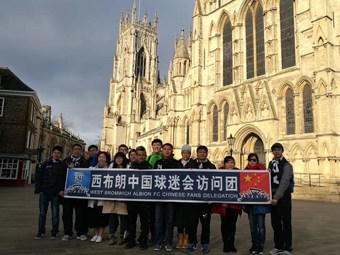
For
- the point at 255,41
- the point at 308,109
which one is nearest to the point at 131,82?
the point at 255,41

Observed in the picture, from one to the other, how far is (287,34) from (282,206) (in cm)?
2098

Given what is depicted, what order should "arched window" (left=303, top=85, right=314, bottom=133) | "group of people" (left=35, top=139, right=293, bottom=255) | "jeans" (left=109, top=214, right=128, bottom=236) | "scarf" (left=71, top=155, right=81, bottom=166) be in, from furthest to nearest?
"arched window" (left=303, top=85, right=314, bottom=133) → "scarf" (left=71, top=155, right=81, bottom=166) → "jeans" (left=109, top=214, right=128, bottom=236) → "group of people" (left=35, top=139, right=293, bottom=255)

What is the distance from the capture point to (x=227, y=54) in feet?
91.8

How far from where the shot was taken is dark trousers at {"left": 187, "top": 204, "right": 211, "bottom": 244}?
18.4ft

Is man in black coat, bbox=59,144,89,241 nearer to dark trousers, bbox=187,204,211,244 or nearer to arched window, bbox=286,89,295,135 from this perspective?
dark trousers, bbox=187,204,211,244

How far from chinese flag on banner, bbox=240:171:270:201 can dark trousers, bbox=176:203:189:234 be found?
127 cm

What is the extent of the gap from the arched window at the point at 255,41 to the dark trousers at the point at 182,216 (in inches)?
833

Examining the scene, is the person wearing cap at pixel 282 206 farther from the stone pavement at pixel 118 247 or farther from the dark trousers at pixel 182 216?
the dark trousers at pixel 182 216

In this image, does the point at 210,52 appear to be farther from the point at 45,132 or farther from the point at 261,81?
the point at 45,132

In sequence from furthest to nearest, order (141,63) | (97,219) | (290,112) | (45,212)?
(141,63) → (290,112) → (45,212) → (97,219)

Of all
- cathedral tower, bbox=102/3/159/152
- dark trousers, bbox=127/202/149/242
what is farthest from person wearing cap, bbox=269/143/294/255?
cathedral tower, bbox=102/3/159/152

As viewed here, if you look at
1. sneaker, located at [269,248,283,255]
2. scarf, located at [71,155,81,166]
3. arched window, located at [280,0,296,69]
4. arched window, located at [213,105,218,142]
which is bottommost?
sneaker, located at [269,248,283,255]

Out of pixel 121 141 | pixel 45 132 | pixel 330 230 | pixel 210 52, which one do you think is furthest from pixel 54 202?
pixel 121 141

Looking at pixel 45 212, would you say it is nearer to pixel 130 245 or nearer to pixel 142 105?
pixel 130 245
